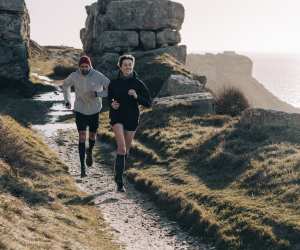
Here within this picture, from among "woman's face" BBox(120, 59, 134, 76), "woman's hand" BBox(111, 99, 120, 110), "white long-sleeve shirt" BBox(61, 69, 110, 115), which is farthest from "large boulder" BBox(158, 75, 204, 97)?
"woman's hand" BBox(111, 99, 120, 110)

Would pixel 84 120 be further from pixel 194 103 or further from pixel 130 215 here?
pixel 194 103

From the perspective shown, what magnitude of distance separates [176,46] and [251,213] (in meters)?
37.7

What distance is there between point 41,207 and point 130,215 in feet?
8.43

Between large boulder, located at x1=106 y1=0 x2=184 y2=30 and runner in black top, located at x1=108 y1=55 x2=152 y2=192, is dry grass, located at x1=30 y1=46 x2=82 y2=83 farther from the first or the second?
runner in black top, located at x1=108 y1=55 x2=152 y2=192

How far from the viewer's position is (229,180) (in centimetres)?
1509

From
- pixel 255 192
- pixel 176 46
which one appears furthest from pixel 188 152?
pixel 176 46

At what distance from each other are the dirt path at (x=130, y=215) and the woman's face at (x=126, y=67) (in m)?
3.62

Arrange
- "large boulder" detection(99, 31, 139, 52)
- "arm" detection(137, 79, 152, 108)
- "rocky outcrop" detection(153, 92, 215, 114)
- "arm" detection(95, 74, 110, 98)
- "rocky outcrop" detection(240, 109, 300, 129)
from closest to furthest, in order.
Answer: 1. "arm" detection(137, 79, 152, 108)
2. "arm" detection(95, 74, 110, 98)
3. "rocky outcrop" detection(240, 109, 300, 129)
4. "rocky outcrop" detection(153, 92, 215, 114)
5. "large boulder" detection(99, 31, 139, 52)

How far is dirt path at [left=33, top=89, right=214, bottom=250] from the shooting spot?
11.4 metres

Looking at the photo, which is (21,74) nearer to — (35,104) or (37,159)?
(35,104)

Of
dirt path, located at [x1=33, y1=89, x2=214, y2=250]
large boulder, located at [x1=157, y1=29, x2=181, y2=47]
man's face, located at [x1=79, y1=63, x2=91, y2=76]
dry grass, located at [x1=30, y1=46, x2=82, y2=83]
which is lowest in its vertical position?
dry grass, located at [x1=30, y1=46, x2=82, y2=83]

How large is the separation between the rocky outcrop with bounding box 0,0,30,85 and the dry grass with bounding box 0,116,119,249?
21.0 metres

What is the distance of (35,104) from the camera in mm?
32281

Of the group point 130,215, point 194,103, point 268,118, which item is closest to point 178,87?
point 194,103
